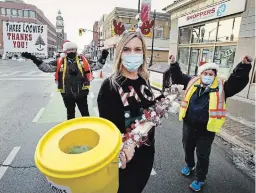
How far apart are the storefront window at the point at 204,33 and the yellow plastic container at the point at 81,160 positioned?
12.0 metres

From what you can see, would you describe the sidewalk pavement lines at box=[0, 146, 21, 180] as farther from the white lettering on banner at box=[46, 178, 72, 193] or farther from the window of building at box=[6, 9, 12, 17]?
the window of building at box=[6, 9, 12, 17]

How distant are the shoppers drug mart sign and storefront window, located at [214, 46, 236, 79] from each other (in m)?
1.75

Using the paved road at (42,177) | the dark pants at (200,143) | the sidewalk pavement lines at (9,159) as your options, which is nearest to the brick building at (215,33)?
the paved road at (42,177)

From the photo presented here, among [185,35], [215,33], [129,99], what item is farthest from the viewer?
[185,35]

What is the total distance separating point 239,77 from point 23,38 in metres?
4.36

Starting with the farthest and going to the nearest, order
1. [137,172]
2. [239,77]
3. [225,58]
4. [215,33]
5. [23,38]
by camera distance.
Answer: [215,33] → [225,58] → [23,38] → [239,77] → [137,172]

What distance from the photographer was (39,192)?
279 cm

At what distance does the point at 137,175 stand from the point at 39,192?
5.92 ft

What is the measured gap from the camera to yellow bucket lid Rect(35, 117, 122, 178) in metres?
1.03

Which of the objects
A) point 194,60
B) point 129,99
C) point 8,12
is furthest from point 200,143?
point 8,12

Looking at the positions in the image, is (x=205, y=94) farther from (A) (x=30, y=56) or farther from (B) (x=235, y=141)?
(A) (x=30, y=56)

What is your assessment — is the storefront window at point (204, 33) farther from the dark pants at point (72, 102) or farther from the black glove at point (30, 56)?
the black glove at point (30, 56)

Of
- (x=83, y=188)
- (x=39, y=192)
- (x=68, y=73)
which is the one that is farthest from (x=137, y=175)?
(x=68, y=73)

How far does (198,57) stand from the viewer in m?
13.2
